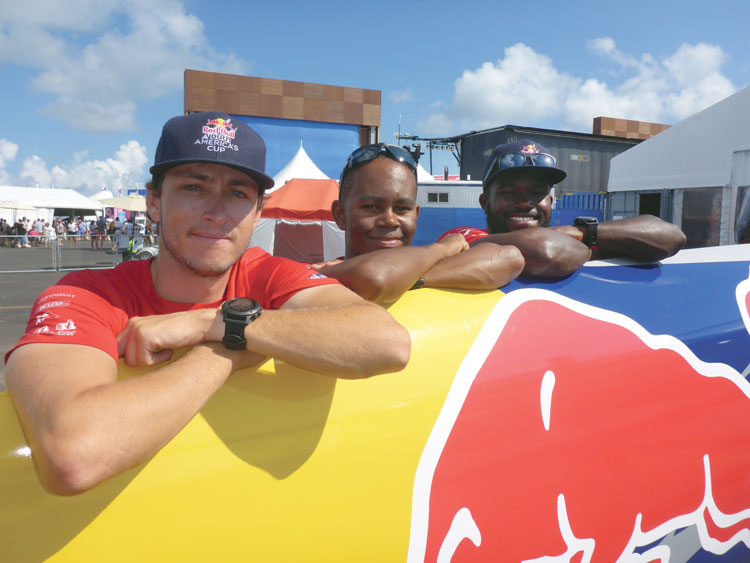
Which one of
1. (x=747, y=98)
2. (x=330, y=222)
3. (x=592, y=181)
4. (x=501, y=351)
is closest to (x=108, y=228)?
(x=330, y=222)

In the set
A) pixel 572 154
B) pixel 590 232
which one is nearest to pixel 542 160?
pixel 590 232

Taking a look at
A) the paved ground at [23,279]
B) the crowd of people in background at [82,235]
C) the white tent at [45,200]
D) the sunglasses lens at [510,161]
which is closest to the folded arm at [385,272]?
the sunglasses lens at [510,161]

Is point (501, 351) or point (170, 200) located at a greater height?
point (170, 200)

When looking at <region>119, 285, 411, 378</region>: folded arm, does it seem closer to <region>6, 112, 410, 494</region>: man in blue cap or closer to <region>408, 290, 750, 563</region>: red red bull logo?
<region>6, 112, 410, 494</region>: man in blue cap

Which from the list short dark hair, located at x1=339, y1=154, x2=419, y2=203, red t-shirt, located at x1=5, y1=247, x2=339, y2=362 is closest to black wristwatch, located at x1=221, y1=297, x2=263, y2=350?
red t-shirt, located at x1=5, y1=247, x2=339, y2=362

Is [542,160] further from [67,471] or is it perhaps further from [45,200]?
[45,200]

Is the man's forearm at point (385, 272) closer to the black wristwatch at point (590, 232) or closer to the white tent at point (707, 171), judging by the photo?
the black wristwatch at point (590, 232)

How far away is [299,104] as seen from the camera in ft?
85.8

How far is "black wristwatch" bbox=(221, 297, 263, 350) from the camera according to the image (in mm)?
1021

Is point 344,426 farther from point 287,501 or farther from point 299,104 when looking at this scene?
point 299,104

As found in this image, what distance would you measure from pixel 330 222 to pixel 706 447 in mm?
10453

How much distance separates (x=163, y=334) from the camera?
1.03 meters

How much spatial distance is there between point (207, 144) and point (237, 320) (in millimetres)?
532

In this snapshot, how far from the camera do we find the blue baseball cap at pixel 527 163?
7.45ft
